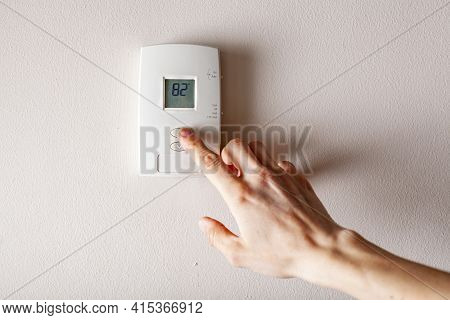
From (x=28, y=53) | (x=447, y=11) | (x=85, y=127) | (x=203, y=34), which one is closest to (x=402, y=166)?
(x=447, y=11)

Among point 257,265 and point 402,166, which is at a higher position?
point 402,166

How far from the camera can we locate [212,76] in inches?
26.3

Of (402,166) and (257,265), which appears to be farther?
(402,166)

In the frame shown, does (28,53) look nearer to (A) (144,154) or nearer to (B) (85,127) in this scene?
(B) (85,127)

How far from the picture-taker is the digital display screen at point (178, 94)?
0.66 meters

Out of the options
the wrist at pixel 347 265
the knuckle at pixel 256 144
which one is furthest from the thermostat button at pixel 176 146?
the wrist at pixel 347 265

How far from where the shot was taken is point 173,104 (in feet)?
2.17

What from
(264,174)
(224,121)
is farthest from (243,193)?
(224,121)

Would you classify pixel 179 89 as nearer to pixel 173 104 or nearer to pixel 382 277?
pixel 173 104

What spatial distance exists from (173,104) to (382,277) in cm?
39

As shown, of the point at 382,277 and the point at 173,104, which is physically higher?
the point at 173,104

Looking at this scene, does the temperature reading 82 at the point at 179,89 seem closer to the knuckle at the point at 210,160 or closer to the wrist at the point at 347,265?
the knuckle at the point at 210,160

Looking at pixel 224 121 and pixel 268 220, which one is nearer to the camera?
pixel 268 220
